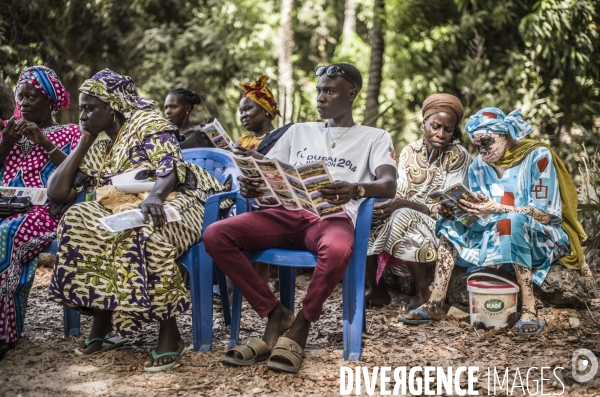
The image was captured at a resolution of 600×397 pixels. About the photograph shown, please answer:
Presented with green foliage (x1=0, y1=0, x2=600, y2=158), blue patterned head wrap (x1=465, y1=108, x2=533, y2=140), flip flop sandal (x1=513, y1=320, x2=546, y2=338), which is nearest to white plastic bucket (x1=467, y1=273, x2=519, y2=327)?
flip flop sandal (x1=513, y1=320, x2=546, y2=338)

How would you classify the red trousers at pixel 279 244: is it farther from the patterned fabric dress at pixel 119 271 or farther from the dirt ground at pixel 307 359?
the dirt ground at pixel 307 359

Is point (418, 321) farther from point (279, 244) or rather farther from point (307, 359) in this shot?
point (279, 244)

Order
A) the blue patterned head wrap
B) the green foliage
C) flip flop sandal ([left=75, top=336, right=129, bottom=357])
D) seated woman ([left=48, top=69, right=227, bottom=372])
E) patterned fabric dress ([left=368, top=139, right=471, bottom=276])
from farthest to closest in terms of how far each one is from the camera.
Result: the green foliage → patterned fabric dress ([left=368, top=139, right=471, bottom=276]) → the blue patterned head wrap → flip flop sandal ([left=75, top=336, right=129, bottom=357]) → seated woman ([left=48, top=69, right=227, bottom=372])

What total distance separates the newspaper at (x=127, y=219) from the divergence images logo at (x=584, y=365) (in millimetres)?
2207

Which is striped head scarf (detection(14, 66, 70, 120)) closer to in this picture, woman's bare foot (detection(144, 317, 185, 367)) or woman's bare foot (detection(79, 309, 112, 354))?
woman's bare foot (detection(79, 309, 112, 354))

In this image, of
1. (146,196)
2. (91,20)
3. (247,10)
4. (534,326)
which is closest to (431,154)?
(534,326)

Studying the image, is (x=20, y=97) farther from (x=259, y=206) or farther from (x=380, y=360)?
(x=380, y=360)

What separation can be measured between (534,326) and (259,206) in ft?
6.03

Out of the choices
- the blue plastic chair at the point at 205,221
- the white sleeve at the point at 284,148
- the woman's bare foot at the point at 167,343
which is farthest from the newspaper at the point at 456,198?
the woman's bare foot at the point at 167,343

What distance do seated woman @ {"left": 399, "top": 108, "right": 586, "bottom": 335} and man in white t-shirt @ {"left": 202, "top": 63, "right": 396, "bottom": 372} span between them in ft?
2.85

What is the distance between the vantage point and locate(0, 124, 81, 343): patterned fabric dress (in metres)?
3.90

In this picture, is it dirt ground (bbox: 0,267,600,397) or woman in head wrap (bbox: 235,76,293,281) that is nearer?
dirt ground (bbox: 0,267,600,397)

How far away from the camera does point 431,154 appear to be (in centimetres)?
491

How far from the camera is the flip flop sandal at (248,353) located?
346 centimetres
